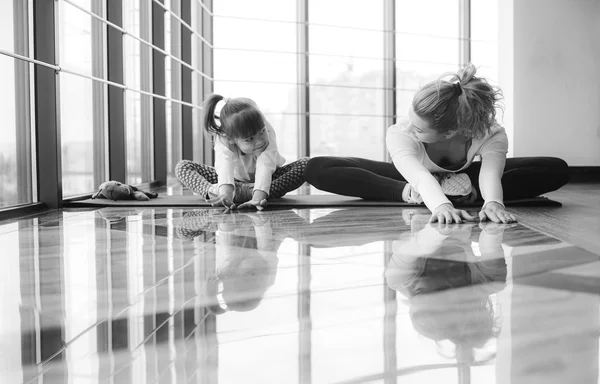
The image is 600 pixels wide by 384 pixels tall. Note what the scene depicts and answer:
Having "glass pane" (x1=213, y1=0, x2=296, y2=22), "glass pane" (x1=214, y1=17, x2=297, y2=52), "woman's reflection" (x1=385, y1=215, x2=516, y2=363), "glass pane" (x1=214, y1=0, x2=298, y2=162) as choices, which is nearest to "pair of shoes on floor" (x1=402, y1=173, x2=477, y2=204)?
"woman's reflection" (x1=385, y1=215, x2=516, y2=363)

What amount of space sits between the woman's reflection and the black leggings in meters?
0.84

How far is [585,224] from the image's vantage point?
1863 millimetres

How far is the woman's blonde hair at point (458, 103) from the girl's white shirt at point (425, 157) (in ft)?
0.48

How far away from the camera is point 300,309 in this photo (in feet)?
2.84

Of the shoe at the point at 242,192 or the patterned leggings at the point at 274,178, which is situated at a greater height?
the patterned leggings at the point at 274,178

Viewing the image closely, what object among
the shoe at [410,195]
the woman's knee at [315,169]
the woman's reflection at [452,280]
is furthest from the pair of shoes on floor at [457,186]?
the woman's reflection at [452,280]

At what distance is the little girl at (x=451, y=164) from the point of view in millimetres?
1850

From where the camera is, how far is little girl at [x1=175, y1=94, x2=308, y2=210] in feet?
7.65

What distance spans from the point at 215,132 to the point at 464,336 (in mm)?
1875

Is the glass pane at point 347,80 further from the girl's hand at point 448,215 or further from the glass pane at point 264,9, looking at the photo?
the girl's hand at point 448,215

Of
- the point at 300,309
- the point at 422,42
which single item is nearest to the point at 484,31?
the point at 422,42

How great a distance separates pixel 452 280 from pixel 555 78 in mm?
4084

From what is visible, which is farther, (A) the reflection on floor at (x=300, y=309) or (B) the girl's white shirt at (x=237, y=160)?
(B) the girl's white shirt at (x=237, y=160)

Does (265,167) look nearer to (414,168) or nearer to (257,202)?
(257,202)
